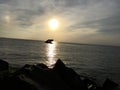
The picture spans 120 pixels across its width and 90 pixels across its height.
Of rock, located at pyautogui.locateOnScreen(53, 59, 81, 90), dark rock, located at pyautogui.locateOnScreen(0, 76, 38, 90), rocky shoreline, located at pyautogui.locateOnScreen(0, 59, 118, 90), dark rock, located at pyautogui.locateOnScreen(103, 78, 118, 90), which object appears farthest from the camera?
dark rock, located at pyautogui.locateOnScreen(103, 78, 118, 90)

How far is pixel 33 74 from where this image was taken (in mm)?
16672

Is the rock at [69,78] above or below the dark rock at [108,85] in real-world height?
above

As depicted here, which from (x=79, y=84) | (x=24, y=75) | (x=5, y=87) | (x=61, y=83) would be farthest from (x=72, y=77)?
(x=5, y=87)

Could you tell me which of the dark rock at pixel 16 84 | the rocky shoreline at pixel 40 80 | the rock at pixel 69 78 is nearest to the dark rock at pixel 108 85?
the rocky shoreline at pixel 40 80

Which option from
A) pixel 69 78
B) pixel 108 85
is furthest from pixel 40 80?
pixel 108 85

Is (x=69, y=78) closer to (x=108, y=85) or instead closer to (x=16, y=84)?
(x=16, y=84)

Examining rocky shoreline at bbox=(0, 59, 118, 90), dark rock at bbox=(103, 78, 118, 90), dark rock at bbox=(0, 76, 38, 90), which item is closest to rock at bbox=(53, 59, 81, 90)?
rocky shoreline at bbox=(0, 59, 118, 90)

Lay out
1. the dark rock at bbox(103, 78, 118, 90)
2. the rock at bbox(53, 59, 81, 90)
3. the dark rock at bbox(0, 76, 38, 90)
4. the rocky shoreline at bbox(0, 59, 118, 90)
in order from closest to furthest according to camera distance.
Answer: the dark rock at bbox(0, 76, 38, 90), the rocky shoreline at bbox(0, 59, 118, 90), the rock at bbox(53, 59, 81, 90), the dark rock at bbox(103, 78, 118, 90)

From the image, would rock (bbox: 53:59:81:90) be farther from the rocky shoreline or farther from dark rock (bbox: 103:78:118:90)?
dark rock (bbox: 103:78:118:90)

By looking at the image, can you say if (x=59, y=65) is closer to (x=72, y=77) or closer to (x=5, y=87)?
(x=72, y=77)

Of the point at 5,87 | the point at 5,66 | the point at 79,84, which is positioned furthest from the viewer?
the point at 5,66

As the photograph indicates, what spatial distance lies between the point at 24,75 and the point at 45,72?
2.11 meters

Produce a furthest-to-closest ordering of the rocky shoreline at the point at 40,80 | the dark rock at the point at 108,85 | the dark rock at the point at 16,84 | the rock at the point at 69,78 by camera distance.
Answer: the dark rock at the point at 108,85
the rock at the point at 69,78
the rocky shoreline at the point at 40,80
the dark rock at the point at 16,84

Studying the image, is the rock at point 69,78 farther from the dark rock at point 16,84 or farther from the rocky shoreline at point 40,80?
the dark rock at point 16,84
